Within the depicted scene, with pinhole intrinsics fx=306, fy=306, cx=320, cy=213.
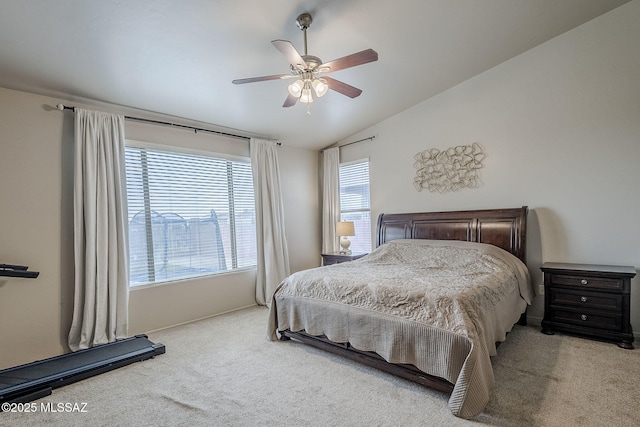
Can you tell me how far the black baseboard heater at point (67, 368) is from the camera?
7.62 feet

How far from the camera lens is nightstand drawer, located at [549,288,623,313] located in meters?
2.85

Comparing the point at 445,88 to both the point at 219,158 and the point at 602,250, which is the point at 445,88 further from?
the point at 219,158

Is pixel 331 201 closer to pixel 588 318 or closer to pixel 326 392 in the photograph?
pixel 326 392

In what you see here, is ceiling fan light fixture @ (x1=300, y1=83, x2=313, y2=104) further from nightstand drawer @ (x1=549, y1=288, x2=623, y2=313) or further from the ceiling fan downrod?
nightstand drawer @ (x1=549, y1=288, x2=623, y2=313)

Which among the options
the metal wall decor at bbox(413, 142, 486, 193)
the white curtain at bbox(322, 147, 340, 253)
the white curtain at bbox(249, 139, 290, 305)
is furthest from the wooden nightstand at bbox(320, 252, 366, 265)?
the metal wall decor at bbox(413, 142, 486, 193)

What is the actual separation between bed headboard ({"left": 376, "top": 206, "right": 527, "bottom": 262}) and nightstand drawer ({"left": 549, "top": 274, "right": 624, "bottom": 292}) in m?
0.43

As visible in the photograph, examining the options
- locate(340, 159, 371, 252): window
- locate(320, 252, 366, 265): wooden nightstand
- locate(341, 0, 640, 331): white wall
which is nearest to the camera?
locate(341, 0, 640, 331): white wall

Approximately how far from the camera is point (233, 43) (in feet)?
8.95

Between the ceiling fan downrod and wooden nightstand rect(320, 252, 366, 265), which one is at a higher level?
the ceiling fan downrod

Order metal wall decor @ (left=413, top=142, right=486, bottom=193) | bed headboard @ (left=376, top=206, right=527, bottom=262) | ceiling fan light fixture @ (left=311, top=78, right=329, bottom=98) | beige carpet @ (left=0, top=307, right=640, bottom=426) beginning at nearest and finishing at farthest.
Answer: beige carpet @ (left=0, top=307, right=640, bottom=426)
ceiling fan light fixture @ (left=311, top=78, right=329, bottom=98)
bed headboard @ (left=376, top=206, right=527, bottom=262)
metal wall decor @ (left=413, top=142, right=486, bottom=193)

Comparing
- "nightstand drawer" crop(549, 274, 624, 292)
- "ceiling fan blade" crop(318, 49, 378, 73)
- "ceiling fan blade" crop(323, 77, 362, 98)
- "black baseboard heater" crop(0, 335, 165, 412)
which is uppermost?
"ceiling fan blade" crop(318, 49, 378, 73)

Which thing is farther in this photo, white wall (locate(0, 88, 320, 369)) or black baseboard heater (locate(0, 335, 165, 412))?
white wall (locate(0, 88, 320, 369))

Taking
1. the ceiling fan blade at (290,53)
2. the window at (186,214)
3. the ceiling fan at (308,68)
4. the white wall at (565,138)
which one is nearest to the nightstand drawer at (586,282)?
the white wall at (565,138)

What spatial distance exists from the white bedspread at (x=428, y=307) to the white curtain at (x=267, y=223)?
1498 millimetres
